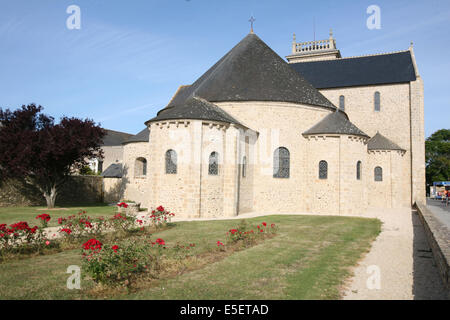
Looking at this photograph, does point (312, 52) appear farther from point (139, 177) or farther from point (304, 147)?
point (139, 177)

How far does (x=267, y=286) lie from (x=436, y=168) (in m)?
66.5

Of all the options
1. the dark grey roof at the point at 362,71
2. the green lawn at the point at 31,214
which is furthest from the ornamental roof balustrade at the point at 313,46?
the green lawn at the point at 31,214

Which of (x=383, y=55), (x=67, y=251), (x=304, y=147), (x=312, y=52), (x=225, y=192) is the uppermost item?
(x=312, y=52)

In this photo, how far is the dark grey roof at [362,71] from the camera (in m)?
31.0

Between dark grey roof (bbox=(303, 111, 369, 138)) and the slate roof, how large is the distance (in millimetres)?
1122

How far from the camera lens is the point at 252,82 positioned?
22109mm

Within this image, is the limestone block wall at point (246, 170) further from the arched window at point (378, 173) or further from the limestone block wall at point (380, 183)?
the arched window at point (378, 173)

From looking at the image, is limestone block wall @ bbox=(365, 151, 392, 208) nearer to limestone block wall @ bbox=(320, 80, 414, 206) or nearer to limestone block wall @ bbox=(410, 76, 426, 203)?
limestone block wall @ bbox=(320, 80, 414, 206)

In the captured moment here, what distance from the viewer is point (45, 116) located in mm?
22141

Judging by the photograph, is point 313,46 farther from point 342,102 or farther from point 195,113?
point 195,113

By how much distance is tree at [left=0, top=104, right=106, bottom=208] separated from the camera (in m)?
19.6

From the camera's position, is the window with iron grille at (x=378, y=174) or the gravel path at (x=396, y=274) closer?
the gravel path at (x=396, y=274)

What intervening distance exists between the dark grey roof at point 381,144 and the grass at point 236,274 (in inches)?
769
